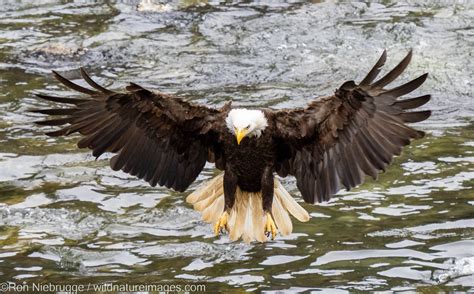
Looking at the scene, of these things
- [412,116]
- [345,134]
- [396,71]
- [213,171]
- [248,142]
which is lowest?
[213,171]

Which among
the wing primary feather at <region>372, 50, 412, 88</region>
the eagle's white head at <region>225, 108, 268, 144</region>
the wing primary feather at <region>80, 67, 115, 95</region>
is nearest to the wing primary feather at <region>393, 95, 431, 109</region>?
the wing primary feather at <region>372, 50, 412, 88</region>

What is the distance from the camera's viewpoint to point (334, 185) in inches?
287

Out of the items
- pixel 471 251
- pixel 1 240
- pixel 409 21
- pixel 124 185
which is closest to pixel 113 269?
pixel 1 240

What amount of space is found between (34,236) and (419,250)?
2.93 m

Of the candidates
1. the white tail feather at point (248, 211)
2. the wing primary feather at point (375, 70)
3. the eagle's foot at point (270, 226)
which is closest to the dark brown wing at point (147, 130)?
the white tail feather at point (248, 211)

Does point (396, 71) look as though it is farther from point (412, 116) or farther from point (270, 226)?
point (270, 226)

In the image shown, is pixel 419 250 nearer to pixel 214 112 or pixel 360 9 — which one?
pixel 214 112

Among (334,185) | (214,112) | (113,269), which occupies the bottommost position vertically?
(113,269)

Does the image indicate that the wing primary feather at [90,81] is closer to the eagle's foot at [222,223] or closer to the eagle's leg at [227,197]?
the eagle's leg at [227,197]

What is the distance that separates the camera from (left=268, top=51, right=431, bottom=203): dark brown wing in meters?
6.63

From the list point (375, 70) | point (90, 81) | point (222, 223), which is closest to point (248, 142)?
point (222, 223)

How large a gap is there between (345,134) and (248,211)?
1156 millimetres

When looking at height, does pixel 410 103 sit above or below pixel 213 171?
above

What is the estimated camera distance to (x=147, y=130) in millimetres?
7504
